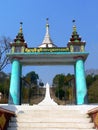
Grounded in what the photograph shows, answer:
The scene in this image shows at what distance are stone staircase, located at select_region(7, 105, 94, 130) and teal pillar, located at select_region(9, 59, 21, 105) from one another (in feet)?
9.89

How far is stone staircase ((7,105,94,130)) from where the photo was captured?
298 inches

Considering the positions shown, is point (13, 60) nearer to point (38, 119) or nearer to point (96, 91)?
point (38, 119)

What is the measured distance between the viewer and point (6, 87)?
2762 cm

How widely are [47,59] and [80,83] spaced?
2.57 metres

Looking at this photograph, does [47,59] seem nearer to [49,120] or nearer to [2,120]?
[49,120]

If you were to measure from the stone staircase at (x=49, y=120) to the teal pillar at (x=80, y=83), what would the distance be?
326cm

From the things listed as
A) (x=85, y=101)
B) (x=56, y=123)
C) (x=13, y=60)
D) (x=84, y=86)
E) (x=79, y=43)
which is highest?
(x=79, y=43)

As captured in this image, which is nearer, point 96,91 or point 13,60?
point 13,60

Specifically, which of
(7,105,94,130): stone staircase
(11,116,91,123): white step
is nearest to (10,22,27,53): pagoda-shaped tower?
(7,105,94,130): stone staircase

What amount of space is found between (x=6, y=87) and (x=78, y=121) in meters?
20.6

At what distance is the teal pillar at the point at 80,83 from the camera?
41.4ft

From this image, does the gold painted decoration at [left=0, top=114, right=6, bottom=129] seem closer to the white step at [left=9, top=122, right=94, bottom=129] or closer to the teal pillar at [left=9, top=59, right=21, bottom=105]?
the white step at [left=9, top=122, right=94, bottom=129]

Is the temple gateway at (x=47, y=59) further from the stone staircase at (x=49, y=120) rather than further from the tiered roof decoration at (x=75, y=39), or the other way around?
the stone staircase at (x=49, y=120)

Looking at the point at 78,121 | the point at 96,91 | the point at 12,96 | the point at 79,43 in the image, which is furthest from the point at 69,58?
the point at 96,91
